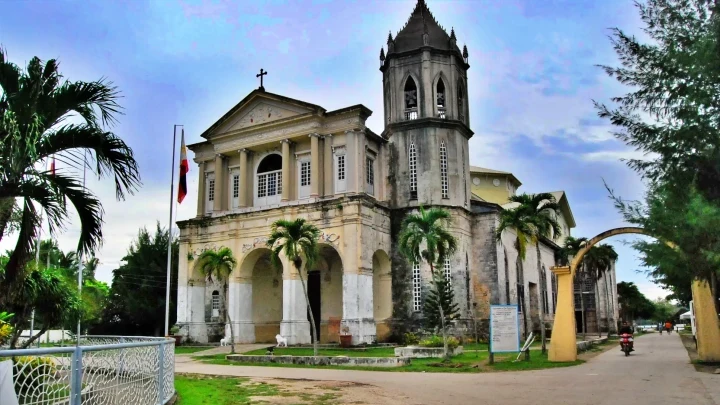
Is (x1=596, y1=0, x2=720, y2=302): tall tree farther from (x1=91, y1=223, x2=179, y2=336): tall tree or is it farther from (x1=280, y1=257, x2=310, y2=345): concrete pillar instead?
(x1=91, y1=223, x2=179, y2=336): tall tree

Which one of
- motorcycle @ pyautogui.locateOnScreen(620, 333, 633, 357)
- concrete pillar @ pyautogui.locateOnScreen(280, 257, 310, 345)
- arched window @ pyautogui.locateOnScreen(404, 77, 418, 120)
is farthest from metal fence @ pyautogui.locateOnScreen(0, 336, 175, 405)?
arched window @ pyautogui.locateOnScreen(404, 77, 418, 120)

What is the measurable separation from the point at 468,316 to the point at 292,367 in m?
14.1

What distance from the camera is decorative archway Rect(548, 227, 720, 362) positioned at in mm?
19141

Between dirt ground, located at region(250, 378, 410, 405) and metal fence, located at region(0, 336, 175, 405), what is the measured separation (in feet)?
9.10

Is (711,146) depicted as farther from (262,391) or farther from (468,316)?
(468,316)

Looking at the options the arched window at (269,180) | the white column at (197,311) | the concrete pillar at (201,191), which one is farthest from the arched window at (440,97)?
the white column at (197,311)

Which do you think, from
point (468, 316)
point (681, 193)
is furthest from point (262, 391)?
point (468, 316)

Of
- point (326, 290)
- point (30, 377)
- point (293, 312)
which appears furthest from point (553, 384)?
point (326, 290)

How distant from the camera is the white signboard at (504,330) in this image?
65.4ft

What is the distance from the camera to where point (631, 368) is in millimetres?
18344

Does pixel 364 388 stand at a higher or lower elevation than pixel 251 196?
lower

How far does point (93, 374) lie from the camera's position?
704 centimetres

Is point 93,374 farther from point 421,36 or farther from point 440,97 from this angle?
point 421,36

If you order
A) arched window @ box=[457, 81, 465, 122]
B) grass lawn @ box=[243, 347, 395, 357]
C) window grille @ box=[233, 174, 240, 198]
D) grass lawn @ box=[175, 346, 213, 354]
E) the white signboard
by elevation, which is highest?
arched window @ box=[457, 81, 465, 122]
